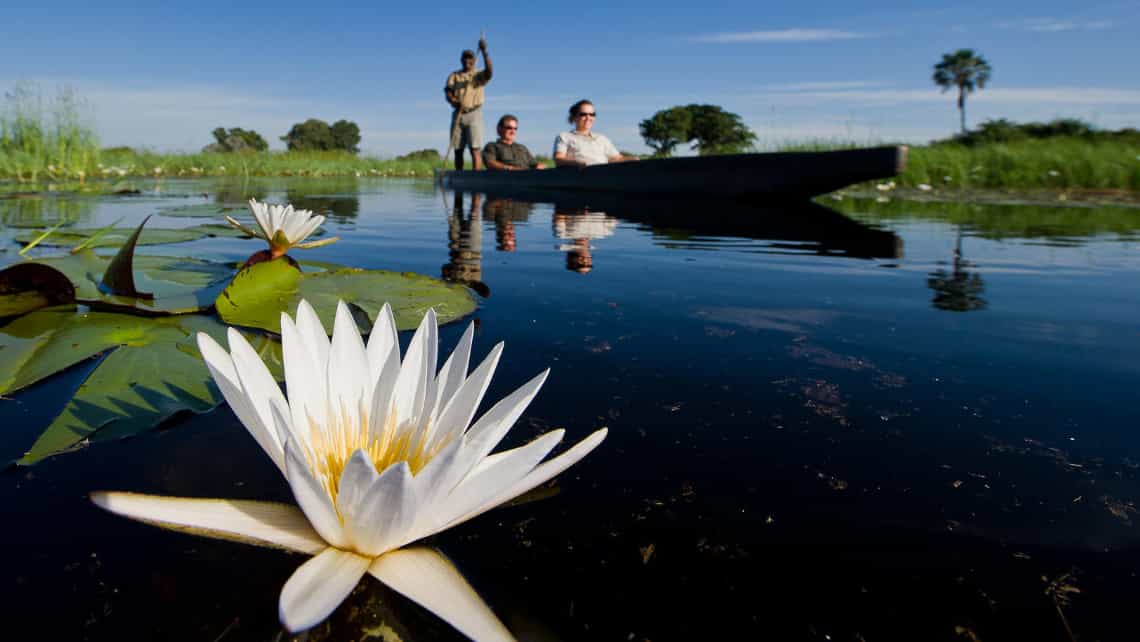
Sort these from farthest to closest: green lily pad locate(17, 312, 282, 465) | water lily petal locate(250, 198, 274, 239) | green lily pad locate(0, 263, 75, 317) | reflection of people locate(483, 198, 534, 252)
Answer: reflection of people locate(483, 198, 534, 252) → water lily petal locate(250, 198, 274, 239) → green lily pad locate(0, 263, 75, 317) → green lily pad locate(17, 312, 282, 465)

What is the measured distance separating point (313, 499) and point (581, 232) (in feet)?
12.9

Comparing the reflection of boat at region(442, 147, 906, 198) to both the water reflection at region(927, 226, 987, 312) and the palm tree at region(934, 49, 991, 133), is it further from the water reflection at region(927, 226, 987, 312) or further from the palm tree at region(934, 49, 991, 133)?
the palm tree at region(934, 49, 991, 133)

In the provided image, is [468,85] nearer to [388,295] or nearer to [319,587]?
[388,295]

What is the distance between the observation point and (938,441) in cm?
98

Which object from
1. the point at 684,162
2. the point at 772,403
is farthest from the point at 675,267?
the point at 684,162

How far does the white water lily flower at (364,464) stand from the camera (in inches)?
20.4

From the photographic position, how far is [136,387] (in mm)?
1019

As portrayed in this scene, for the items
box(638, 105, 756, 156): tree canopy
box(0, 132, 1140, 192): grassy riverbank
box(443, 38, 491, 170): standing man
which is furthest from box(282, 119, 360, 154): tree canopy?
box(443, 38, 491, 170): standing man

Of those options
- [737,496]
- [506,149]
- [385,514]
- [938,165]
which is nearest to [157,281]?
[385,514]

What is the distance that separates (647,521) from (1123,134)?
108 feet

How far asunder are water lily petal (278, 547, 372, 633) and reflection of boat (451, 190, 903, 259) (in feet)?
10.7

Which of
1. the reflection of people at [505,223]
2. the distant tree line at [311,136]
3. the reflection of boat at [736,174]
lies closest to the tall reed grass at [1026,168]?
the reflection of boat at [736,174]

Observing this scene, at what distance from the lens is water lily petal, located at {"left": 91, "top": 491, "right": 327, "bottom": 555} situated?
0.56 meters

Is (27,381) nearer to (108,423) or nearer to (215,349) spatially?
(108,423)
